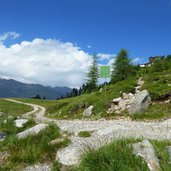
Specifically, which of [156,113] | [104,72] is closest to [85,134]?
[156,113]

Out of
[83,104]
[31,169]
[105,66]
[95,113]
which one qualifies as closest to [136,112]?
[95,113]

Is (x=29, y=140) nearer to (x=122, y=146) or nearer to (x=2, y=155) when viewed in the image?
(x=2, y=155)

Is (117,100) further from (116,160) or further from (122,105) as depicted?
(116,160)

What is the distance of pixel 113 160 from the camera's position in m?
8.30

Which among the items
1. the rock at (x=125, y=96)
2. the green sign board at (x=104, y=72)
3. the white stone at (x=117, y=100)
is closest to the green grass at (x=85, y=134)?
the white stone at (x=117, y=100)

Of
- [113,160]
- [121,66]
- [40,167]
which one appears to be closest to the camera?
[113,160]

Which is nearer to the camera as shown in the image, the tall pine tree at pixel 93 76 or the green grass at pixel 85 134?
the green grass at pixel 85 134

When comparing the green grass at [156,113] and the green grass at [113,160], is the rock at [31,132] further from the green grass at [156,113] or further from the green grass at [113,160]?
the green grass at [156,113]

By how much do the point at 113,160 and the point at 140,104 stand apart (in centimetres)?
1842

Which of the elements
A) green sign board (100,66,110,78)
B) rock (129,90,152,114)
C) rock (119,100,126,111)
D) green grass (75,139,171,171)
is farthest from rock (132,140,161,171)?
green sign board (100,66,110,78)

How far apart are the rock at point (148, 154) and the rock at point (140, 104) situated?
16.1m

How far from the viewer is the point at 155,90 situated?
31594mm

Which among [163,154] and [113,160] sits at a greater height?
[163,154]

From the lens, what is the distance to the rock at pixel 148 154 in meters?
8.28
